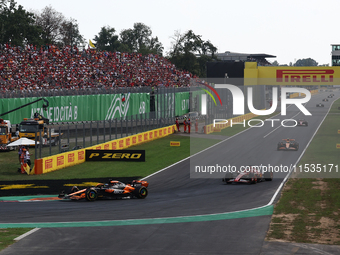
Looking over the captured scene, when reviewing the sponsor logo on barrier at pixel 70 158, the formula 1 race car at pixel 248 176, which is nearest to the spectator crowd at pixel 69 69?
the sponsor logo on barrier at pixel 70 158

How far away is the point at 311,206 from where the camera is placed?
1867 cm

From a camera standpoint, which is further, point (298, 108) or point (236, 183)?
point (298, 108)

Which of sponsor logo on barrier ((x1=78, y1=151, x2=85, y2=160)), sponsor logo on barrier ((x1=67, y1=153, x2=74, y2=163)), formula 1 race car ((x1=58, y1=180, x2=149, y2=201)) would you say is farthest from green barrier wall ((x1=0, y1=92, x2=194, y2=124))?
formula 1 race car ((x1=58, y1=180, x2=149, y2=201))

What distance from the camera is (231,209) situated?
18.1 meters

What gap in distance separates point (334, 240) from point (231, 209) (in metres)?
4.96

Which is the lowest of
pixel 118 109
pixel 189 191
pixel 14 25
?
pixel 189 191

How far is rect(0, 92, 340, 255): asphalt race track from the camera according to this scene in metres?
12.9

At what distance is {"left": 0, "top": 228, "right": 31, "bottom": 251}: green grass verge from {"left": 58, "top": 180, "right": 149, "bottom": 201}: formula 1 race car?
190 inches

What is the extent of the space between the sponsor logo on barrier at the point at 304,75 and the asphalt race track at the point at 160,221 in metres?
7.67

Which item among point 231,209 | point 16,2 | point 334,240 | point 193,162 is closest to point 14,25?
point 16,2

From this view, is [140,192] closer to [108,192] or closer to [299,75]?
[108,192]

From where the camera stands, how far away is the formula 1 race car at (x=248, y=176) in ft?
78.4

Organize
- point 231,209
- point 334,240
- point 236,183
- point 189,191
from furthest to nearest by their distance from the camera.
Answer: point 236,183, point 189,191, point 231,209, point 334,240

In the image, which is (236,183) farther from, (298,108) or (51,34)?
(51,34)
